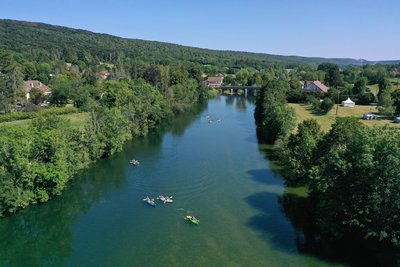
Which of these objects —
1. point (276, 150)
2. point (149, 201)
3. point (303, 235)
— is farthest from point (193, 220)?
point (276, 150)

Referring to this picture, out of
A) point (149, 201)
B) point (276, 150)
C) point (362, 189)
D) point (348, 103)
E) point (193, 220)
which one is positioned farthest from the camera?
point (348, 103)

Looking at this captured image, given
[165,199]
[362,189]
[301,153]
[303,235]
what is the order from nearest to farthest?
1. [362,189]
2. [303,235]
3. [165,199]
4. [301,153]

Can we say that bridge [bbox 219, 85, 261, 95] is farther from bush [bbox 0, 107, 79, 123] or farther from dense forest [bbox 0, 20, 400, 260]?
bush [bbox 0, 107, 79, 123]

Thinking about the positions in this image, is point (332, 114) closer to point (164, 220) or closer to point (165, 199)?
point (165, 199)

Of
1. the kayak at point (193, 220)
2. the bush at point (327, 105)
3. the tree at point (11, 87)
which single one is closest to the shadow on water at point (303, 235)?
the kayak at point (193, 220)

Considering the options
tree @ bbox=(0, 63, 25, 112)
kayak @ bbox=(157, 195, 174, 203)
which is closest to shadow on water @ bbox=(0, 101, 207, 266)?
kayak @ bbox=(157, 195, 174, 203)

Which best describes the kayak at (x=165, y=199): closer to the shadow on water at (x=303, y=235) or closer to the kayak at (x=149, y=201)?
the kayak at (x=149, y=201)

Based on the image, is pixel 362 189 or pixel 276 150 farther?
pixel 276 150
